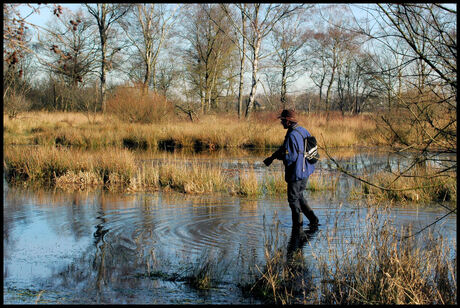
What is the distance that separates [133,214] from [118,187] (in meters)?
3.55

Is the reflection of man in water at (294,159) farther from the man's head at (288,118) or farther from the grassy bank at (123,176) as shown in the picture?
the grassy bank at (123,176)

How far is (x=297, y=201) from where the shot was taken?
761 centimetres

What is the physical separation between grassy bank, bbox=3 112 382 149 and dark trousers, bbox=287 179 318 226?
15.2 m

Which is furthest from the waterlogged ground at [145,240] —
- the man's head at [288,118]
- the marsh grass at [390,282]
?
the man's head at [288,118]

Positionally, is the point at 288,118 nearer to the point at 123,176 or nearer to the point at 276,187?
the point at 276,187

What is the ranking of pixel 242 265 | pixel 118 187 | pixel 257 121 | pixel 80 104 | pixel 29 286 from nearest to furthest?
pixel 29 286 → pixel 242 265 → pixel 118 187 → pixel 257 121 → pixel 80 104

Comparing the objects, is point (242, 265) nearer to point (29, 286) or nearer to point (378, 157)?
point (29, 286)

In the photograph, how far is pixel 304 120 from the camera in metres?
26.0

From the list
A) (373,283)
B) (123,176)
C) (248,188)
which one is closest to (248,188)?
(248,188)

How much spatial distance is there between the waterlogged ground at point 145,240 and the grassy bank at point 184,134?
41.5 feet

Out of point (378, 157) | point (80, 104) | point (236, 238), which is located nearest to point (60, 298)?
point (236, 238)

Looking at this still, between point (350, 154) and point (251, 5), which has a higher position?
point (251, 5)

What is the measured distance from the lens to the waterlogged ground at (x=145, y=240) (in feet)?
16.7

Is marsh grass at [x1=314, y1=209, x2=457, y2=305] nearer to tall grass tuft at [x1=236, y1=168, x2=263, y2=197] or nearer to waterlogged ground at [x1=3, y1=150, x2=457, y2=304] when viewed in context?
waterlogged ground at [x1=3, y1=150, x2=457, y2=304]
